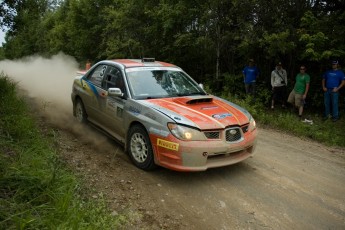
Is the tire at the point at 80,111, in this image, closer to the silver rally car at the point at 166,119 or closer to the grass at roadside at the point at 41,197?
the silver rally car at the point at 166,119

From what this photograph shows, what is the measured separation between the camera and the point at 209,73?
15.1m

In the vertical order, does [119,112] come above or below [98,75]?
below

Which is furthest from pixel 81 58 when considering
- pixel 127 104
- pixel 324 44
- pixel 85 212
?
pixel 85 212

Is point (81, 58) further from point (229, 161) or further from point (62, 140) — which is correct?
point (229, 161)

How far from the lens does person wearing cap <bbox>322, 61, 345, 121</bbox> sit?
9688 millimetres

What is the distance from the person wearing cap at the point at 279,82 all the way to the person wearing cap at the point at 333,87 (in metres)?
1.42

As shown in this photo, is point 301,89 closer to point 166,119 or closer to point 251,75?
point 251,75

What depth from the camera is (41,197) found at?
380 cm

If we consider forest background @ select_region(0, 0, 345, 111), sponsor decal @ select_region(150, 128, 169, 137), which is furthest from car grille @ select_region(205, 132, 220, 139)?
forest background @ select_region(0, 0, 345, 111)

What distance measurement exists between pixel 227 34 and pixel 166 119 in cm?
850

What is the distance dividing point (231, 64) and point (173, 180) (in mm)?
9444

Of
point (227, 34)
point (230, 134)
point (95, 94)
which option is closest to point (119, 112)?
point (95, 94)

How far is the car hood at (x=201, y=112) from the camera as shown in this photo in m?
4.93

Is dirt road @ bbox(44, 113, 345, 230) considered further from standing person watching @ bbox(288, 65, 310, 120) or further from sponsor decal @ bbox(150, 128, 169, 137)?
standing person watching @ bbox(288, 65, 310, 120)
